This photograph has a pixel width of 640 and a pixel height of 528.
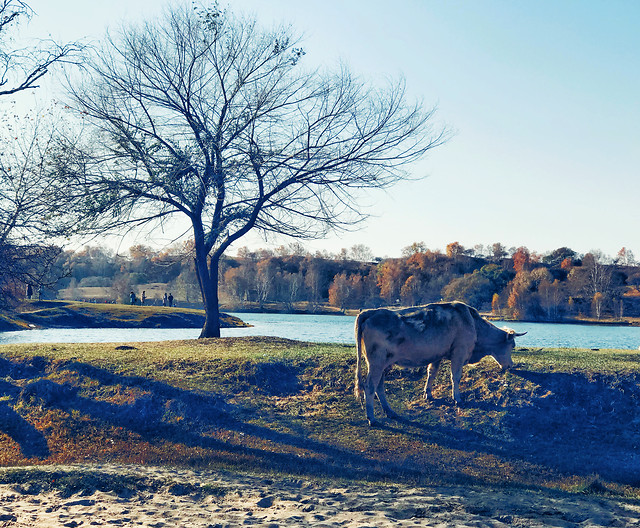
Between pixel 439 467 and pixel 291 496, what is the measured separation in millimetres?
3176

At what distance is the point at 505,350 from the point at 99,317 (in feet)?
169

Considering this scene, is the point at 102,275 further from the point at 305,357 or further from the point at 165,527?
the point at 165,527

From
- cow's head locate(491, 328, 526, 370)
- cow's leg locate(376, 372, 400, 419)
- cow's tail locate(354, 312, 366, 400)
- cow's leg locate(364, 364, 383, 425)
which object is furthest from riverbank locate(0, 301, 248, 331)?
cow's head locate(491, 328, 526, 370)

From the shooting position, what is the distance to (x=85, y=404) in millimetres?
14445

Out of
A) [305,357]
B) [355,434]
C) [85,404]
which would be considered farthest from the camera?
[305,357]

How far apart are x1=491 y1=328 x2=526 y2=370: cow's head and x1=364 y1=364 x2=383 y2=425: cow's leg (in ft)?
10.1

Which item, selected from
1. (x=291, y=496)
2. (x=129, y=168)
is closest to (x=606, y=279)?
(x=129, y=168)

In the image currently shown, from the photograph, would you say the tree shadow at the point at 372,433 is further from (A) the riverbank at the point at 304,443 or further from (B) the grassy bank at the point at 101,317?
(B) the grassy bank at the point at 101,317

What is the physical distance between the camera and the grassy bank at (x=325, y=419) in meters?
11.3

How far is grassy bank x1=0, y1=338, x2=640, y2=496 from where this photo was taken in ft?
36.9

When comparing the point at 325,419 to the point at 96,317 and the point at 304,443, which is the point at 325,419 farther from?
the point at 96,317

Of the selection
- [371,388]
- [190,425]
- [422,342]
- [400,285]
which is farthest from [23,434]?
[400,285]

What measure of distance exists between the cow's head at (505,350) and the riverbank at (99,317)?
4649cm

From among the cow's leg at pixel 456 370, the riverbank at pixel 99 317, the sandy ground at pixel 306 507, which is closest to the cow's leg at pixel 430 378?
the cow's leg at pixel 456 370
